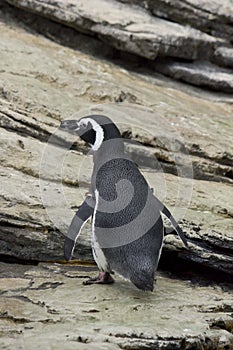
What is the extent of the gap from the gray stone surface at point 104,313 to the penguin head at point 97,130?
81cm

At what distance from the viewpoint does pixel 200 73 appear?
22.5 feet

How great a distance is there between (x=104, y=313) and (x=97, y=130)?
1287 millimetres

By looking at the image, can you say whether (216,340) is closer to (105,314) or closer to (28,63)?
(105,314)

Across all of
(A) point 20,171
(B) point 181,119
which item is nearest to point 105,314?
(A) point 20,171

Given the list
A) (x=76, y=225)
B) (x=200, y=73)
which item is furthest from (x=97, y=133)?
(x=200, y=73)

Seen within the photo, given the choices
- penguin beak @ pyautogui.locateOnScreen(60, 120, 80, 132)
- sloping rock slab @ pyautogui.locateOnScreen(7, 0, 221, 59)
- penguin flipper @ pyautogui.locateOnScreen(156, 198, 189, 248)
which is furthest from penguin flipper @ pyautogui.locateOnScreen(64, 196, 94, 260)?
sloping rock slab @ pyautogui.locateOnScreen(7, 0, 221, 59)

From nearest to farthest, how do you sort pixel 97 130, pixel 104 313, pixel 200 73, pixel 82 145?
1. pixel 104 313
2. pixel 97 130
3. pixel 82 145
4. pixel 200 73

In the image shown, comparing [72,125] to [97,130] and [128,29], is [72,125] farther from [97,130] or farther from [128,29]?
[128,29]

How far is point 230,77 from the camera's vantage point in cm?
687

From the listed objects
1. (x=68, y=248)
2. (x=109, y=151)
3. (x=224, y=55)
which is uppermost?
(x=224, y=55)

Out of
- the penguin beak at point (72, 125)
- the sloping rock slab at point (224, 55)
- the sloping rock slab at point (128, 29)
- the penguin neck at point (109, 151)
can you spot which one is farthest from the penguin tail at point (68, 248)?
the sloping rock slab at point (224, 55)

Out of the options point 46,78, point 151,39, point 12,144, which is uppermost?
point 151,39

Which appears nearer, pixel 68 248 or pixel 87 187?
pixel 68 248

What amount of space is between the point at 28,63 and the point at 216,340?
3407 mm
